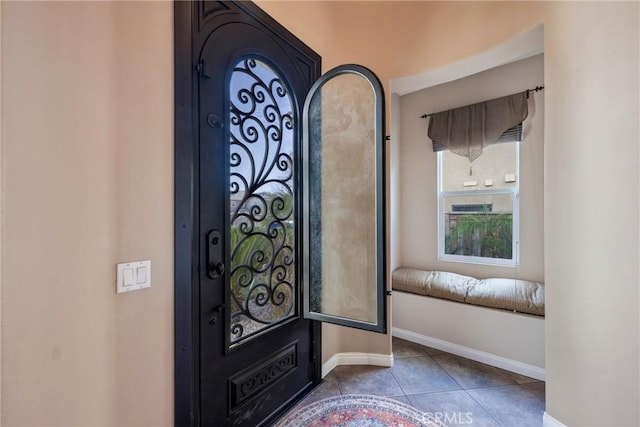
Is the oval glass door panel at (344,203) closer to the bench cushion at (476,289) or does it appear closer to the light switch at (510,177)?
the bench cushion at (476,289)

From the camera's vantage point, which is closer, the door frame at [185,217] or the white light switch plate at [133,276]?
the white light switch plate at [133,276]

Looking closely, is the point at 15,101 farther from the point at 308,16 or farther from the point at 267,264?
the point at 308,16

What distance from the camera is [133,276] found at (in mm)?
1082

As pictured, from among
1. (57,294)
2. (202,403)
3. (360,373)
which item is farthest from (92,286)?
(360,373)

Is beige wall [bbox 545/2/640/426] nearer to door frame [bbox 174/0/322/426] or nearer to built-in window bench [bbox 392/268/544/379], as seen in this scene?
built-in window bench [bbox 392/268/544/379]

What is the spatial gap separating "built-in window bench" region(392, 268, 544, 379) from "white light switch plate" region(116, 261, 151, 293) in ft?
8.05

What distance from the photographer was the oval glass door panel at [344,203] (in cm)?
162

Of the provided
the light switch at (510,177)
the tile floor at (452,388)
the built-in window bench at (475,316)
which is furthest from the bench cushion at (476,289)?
the light switch at (510,177)

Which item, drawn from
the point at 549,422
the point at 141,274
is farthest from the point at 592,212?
the point at 141,274

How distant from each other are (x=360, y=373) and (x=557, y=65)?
2481mm

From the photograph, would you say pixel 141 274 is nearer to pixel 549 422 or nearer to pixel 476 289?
pixel 549 422

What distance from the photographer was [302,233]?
1829 mm

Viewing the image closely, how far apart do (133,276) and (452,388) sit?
225cm

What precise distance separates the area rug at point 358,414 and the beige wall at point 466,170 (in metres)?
1.75
